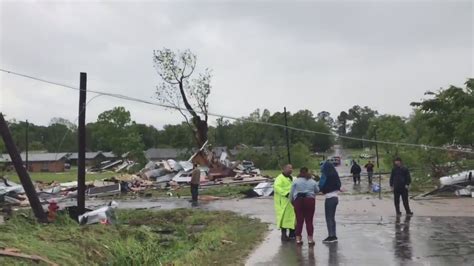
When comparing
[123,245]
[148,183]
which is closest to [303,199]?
[123,245]

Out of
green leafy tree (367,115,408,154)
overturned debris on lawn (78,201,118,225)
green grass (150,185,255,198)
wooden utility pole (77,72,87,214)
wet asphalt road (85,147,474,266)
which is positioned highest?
green leafy tree (367,115,408,154)

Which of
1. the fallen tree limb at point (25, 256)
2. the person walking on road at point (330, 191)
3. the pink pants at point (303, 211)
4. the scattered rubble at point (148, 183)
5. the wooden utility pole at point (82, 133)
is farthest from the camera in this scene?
the scattered rubble at point (148, 183)

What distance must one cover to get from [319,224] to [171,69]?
45984 millimetres

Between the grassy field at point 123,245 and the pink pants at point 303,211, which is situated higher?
the pink pants at point 303,211

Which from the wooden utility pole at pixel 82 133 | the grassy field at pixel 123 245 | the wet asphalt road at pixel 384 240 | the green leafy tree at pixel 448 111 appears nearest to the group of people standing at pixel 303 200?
the wet asphalt road at pixel 384 240

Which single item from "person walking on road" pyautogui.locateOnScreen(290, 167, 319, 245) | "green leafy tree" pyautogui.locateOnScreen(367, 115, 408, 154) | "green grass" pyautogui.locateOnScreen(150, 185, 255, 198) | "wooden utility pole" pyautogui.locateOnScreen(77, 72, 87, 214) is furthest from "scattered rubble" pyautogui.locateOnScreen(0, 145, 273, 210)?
"green leafy tree" pyautogui.locateOnScreen(367, 115, 408, 154)

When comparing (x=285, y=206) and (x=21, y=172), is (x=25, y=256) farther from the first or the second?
(x=21, y=172)

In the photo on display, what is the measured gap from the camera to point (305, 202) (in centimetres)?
1136

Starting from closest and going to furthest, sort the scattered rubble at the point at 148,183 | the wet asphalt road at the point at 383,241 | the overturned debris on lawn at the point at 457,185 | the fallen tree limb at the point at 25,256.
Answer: the fallen tree limb at the point at 25,256 < the wet asphalt road at the point at 383,241 < the overturned debris on lawn at the point at 457,185 < the scattered rubble at the point at 148,183

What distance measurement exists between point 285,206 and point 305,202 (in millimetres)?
778

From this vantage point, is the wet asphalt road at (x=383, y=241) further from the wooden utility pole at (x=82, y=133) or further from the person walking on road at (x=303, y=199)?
the wooden utility pole at (x=82, y=133)

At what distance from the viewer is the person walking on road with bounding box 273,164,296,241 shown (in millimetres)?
11938

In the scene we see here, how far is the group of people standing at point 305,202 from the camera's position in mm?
11352

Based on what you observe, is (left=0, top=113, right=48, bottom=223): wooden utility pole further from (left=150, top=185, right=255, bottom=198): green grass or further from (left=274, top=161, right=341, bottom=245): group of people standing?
(left=150, top=185, right=255, bottom=198): green grass
